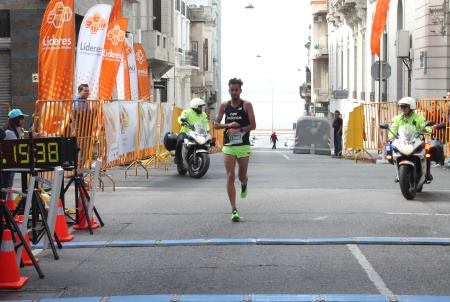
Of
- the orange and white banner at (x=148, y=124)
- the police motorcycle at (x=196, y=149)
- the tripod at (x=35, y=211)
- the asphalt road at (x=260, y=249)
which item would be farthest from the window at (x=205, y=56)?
the tripod at (x=35, y=211)

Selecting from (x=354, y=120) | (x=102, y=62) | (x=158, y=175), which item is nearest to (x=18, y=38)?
(x=102, y=62)

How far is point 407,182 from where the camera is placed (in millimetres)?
13695

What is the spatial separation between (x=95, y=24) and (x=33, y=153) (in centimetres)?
1252

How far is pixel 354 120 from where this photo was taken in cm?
3006

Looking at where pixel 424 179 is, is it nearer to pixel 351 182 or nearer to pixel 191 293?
pixel 351 182

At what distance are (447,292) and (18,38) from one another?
1970 cm

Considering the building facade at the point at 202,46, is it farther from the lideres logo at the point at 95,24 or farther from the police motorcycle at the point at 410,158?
the police motorcycle at the point at 410,158

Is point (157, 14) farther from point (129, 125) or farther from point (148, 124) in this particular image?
point (129, 125)

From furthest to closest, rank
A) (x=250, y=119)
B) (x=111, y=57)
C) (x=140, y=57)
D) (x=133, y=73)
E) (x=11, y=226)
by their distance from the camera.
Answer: (x=140, y=57) → (x=133, y=73) → (x=111, y=57) → (x=250, y=119) → (x=11, y=226)

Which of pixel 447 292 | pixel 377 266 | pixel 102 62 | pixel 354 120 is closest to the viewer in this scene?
pixel 447 292

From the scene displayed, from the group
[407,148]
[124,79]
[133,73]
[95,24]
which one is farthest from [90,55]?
[407,148]

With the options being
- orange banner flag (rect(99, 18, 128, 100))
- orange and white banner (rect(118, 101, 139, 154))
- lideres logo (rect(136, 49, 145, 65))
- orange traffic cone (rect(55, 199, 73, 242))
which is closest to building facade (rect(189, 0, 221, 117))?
lideres logo (rect(136, 49, 145, 65))

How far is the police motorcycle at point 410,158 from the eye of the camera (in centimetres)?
1374

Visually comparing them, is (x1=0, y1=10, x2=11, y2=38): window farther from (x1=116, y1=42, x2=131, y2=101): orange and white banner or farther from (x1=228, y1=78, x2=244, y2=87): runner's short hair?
(x1=228, y1=78, x2=244, y2=87): runner's short hair
